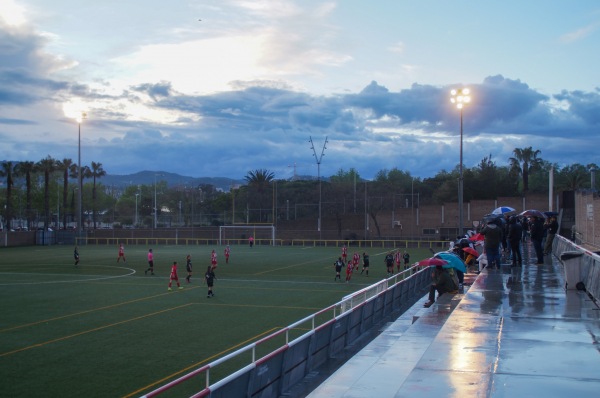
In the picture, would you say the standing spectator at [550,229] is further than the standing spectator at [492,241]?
Yes

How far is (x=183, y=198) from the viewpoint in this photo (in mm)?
152000

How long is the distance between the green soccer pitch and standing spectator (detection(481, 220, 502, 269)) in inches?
285

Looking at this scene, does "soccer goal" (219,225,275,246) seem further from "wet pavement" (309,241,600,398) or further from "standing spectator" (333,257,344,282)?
"wet pavement" (309,241,600,398)

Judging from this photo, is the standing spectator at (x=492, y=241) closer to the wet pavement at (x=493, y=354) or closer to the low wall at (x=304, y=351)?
the low wall at (x=304, y=351)

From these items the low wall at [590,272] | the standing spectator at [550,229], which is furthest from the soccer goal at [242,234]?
the low wall at [590,272]

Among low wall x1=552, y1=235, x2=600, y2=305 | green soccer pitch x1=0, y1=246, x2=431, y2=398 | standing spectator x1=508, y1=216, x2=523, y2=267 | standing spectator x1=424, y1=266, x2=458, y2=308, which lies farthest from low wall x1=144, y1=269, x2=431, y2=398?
low wall x1=552, y1=235, x2=600, y2=305

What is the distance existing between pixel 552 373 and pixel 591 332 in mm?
3021

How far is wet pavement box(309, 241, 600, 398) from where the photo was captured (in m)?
7.35

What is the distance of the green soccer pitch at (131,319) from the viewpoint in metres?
14.9

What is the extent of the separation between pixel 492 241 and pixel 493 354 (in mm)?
11865

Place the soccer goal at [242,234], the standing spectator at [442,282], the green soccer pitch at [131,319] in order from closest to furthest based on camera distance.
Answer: the green soccer pitch at [131,319]
the standing spectator at [442,282]
the soccer goal at [242,234]

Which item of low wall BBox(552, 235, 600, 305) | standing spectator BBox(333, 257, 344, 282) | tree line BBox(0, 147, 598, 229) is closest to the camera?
low wall BBox(552, 235, 600, 305)

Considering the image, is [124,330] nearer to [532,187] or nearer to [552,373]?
[552,373]

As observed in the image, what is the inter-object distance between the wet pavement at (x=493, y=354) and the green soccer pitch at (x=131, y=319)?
18.0 ft
